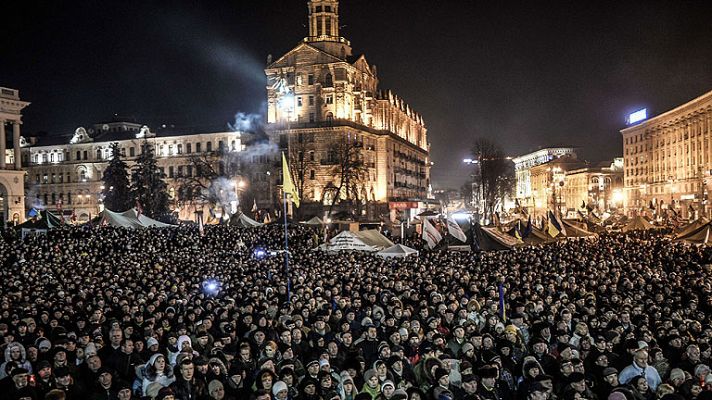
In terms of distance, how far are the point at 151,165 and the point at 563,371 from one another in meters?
61.5

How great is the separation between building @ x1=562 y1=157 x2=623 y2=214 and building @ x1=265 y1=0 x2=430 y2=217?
60.9 meters

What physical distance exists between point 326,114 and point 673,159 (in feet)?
159

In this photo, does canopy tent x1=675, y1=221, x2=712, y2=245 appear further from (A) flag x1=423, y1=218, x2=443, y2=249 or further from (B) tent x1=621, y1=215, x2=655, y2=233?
(A) flag x1=423, y1=218, x2=443, y2=249

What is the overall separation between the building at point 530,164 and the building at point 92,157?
94717 mm

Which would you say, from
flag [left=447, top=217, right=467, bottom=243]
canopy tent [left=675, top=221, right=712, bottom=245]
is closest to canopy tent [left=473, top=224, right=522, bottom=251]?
flag [left=447, top=217, right=467, bottom=243]

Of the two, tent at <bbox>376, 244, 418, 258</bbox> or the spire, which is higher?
the spire

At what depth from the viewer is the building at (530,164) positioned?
161375mm

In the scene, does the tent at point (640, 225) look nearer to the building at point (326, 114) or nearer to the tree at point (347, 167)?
the tree at point (347, 167)

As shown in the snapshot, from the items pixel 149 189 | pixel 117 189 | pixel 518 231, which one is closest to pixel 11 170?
pixel 117 189

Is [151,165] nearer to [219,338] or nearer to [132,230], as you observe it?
[132,230]

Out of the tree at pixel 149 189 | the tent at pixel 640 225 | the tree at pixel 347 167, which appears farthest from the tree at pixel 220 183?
the tent at pixel 640 225

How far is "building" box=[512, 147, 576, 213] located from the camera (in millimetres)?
161375

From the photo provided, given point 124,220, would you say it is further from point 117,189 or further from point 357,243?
point 117,189

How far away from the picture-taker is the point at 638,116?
341ft
